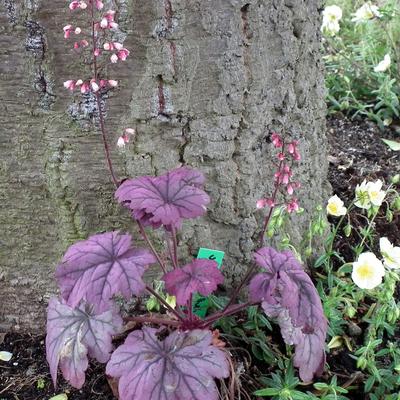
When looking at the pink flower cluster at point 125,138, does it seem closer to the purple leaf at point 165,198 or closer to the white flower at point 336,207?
the purple leaf at point 165,198

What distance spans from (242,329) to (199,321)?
0.28 m

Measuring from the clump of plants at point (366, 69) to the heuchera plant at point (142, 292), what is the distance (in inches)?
76.0

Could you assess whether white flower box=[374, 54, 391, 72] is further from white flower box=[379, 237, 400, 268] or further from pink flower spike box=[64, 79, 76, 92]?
pink flower spike box=[64, 79, 76, 92]

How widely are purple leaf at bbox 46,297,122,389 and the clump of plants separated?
2.21 meters

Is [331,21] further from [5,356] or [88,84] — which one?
[5,356]

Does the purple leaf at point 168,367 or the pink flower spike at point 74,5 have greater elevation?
the pink flower spike at point 74,5

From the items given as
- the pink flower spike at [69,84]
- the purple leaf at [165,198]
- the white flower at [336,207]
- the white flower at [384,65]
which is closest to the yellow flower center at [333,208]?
the white flower at [336,207]

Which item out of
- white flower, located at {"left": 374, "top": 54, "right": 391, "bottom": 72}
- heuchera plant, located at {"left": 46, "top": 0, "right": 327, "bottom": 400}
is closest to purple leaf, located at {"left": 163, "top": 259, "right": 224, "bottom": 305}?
heuchera plant, located at {"left": 46, "top": 0, "right": 327, "bottom": 400}

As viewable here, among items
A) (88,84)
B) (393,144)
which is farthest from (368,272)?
(393,144)

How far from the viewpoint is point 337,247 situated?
2.58 m

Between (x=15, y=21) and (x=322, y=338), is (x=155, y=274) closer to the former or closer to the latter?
(x=322, y=338)

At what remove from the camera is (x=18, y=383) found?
2115mm

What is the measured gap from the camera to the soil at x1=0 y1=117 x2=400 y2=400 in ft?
6.83

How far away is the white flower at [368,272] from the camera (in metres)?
2.02
